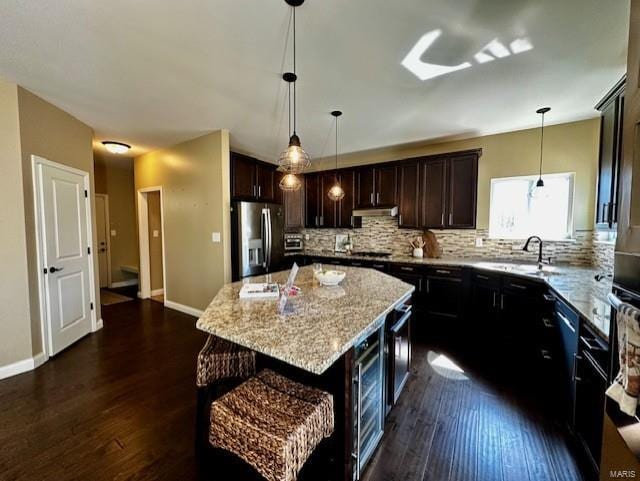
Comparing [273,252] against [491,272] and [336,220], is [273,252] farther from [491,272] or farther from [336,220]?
[491,272]

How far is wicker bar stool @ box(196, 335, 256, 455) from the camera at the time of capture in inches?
57.2

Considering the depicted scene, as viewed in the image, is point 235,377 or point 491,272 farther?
point 491,272

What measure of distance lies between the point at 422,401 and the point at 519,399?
778 millimetres

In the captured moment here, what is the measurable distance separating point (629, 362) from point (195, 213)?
422cm

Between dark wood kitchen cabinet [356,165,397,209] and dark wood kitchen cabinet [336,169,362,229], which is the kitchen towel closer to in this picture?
dark wood kitchen cabinet [356,165,397,209]

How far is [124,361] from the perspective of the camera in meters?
2.63

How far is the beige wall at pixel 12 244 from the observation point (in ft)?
7.60

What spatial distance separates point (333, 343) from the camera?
1111mm

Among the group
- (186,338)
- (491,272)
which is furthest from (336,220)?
(186,338)

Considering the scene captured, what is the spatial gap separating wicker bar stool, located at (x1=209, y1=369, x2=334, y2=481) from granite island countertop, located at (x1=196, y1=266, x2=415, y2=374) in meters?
0.26

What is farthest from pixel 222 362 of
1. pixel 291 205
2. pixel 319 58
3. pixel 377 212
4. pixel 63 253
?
pixel 291 205

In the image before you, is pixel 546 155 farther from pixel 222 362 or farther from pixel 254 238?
pixel 222 362

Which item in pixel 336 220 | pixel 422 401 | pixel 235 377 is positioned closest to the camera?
pixel 235 377

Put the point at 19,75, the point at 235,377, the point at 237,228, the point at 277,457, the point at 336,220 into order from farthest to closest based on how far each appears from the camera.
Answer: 1. the point at 336,220
2. the point at 237,228
3. the point at 19,75
4. the point at 235,377
5. the point at 277,457
